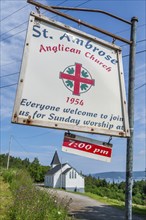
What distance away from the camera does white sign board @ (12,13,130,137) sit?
3.25 m

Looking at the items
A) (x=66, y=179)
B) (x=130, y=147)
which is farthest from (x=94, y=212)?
(x=66, y=179)

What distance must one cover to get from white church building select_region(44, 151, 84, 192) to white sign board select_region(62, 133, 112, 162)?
57.5 metres

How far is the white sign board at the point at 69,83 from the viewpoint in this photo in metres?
3.25

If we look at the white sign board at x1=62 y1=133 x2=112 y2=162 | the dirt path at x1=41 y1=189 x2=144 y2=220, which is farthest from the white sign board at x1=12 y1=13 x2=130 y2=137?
the dirt path at x1=41 y1=189 x2=144 y2=220

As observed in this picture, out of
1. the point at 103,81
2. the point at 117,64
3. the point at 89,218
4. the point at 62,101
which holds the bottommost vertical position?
the point at 89,218

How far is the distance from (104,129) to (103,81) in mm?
560

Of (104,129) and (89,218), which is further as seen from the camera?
(89,218)

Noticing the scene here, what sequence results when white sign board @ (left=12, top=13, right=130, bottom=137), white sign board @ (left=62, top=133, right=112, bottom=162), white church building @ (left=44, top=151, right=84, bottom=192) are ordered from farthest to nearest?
white church building @ (left=44, top=151, right=84, bottom=192), white sign board @ (left=62, top=133, right=112, bottom=162), white sign board @ (left=12, top=13, right=130, bottom=137)

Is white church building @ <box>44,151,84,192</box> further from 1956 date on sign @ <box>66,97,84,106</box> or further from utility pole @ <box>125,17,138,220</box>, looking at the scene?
1956 date on sign @ <box>66,97,84,106</box>

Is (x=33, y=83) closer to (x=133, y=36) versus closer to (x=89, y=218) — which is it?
(x=133, y=36)

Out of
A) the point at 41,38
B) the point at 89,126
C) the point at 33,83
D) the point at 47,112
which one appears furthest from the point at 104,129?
the point at 41,38

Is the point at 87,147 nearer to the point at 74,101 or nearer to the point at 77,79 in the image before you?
the point at 74,101

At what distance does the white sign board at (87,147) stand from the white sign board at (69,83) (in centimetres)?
11

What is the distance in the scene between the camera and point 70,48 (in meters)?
3.61
